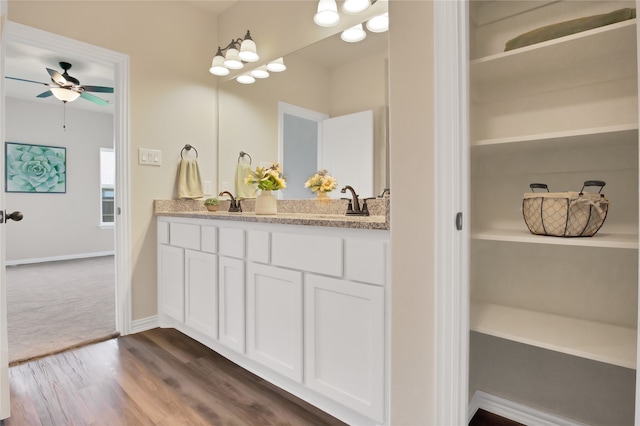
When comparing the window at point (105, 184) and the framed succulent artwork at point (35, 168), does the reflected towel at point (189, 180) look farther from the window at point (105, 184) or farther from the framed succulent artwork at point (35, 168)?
the window at point (105, 184)

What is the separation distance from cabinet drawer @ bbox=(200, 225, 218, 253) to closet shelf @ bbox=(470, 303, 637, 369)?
1.43 meters

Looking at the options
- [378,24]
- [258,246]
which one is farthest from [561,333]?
[378,24]

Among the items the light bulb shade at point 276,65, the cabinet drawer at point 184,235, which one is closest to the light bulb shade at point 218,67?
the light bulb shade at point 276,65

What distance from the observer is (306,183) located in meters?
2.39

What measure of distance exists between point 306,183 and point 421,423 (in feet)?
4.99

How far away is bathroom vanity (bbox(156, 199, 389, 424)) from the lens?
1.41 m

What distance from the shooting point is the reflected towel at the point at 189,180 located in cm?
286

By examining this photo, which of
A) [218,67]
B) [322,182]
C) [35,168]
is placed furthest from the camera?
[35,168]

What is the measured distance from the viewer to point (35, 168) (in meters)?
5.45

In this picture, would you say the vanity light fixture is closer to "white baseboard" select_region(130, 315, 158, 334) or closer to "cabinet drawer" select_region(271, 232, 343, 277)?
"cabinet drawer" select_region(271, 232, 343, 277)

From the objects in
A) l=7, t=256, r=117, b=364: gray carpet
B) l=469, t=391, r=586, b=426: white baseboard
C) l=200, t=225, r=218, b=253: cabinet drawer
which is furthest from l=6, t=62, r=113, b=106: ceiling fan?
l=469, t=391, r=586, b=426: white baseboard

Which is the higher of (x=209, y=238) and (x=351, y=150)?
(x=351, y=150)

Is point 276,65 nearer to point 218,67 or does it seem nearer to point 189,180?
point 218,67

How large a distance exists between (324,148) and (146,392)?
166 cm
